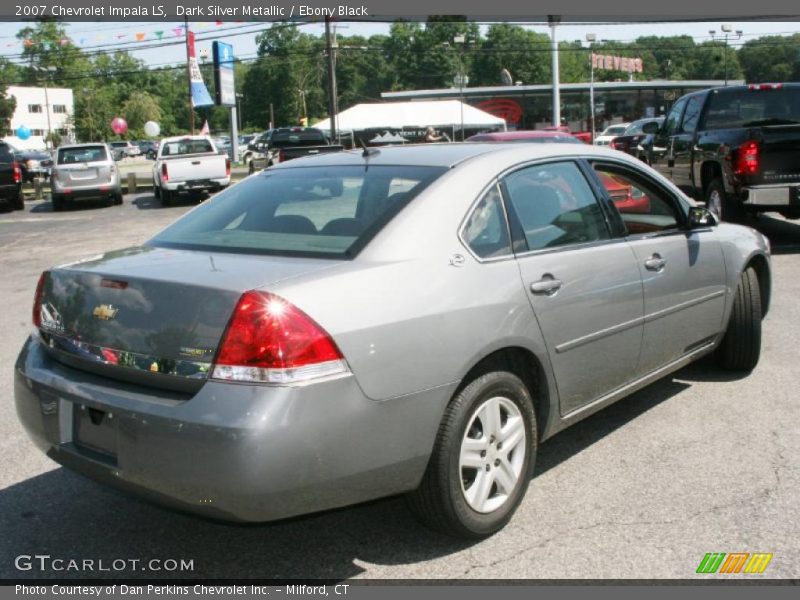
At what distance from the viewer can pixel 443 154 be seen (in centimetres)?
398

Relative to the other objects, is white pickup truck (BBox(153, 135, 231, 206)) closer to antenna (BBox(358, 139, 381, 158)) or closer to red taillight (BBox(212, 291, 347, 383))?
antenna (BBox(358, 139, 381, 158))

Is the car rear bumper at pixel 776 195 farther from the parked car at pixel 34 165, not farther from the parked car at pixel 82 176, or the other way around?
the parked car at pixel 34 165

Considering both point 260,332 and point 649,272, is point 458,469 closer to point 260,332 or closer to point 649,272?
point 260,332

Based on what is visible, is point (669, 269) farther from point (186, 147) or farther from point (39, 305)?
point (186, 147)

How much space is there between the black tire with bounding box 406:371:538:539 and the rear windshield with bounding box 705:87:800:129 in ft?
31.1

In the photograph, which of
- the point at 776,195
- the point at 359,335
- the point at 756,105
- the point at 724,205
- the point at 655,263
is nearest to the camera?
the point at 359,335

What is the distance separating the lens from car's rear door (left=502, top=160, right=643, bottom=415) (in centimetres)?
368

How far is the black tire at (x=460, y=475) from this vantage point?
Answer: 10.4 ft

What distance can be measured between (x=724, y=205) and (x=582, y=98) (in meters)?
62.6

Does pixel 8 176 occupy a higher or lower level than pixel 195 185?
higher

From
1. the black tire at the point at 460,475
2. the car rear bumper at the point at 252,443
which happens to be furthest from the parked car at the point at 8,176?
the black tire at the point at 460,475

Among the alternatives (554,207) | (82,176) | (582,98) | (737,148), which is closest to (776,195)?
(737,148)

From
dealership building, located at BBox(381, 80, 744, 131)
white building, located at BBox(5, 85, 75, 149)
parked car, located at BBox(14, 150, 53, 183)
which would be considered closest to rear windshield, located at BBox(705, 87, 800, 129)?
parked car, located at BBox(14, 150, 53, 183)

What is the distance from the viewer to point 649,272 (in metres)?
4.32
